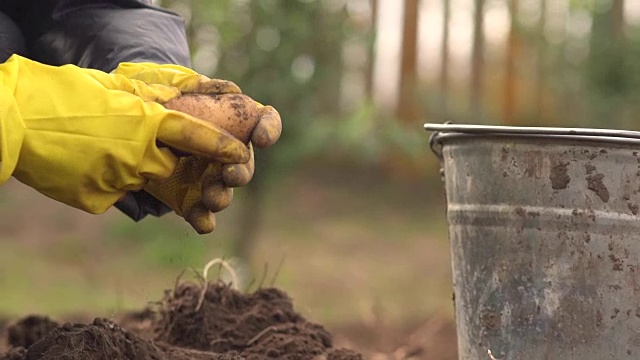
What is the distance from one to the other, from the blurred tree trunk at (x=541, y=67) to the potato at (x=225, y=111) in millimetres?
7415

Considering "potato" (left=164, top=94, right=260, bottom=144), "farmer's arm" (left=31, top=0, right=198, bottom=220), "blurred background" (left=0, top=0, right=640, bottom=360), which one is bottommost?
"blurred background" (left=0, top=0, right=640, bottom=360)

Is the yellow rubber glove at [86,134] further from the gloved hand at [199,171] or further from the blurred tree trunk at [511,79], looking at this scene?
the blurred tree trunk at [511,79]

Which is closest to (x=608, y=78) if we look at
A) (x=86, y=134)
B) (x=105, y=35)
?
(x=105, y=35)

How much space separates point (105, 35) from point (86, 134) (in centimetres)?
62

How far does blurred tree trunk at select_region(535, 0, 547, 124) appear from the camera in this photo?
891 centimetres

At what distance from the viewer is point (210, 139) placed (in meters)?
1.74

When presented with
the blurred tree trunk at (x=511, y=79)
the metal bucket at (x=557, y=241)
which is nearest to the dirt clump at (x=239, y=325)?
the metal bucket at (x=557, y=241)

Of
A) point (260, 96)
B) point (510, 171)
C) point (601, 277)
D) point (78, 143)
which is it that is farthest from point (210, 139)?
point (260, 96)

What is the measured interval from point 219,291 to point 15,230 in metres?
4.87

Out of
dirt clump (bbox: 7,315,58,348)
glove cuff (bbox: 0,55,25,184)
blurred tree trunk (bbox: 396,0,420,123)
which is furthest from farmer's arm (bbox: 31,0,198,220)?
blurred tree trunk (bbox: 396,0,420,123)

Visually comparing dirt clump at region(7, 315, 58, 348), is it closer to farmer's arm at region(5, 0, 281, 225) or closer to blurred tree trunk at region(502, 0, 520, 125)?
farmer's arm at region(5, 0, 281, 225)

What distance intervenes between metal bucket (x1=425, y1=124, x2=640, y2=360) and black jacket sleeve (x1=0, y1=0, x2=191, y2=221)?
0.69m

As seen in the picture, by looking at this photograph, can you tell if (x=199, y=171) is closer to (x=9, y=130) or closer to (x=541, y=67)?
(x=9, y=130)

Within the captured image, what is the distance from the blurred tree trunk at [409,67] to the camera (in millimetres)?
8797
